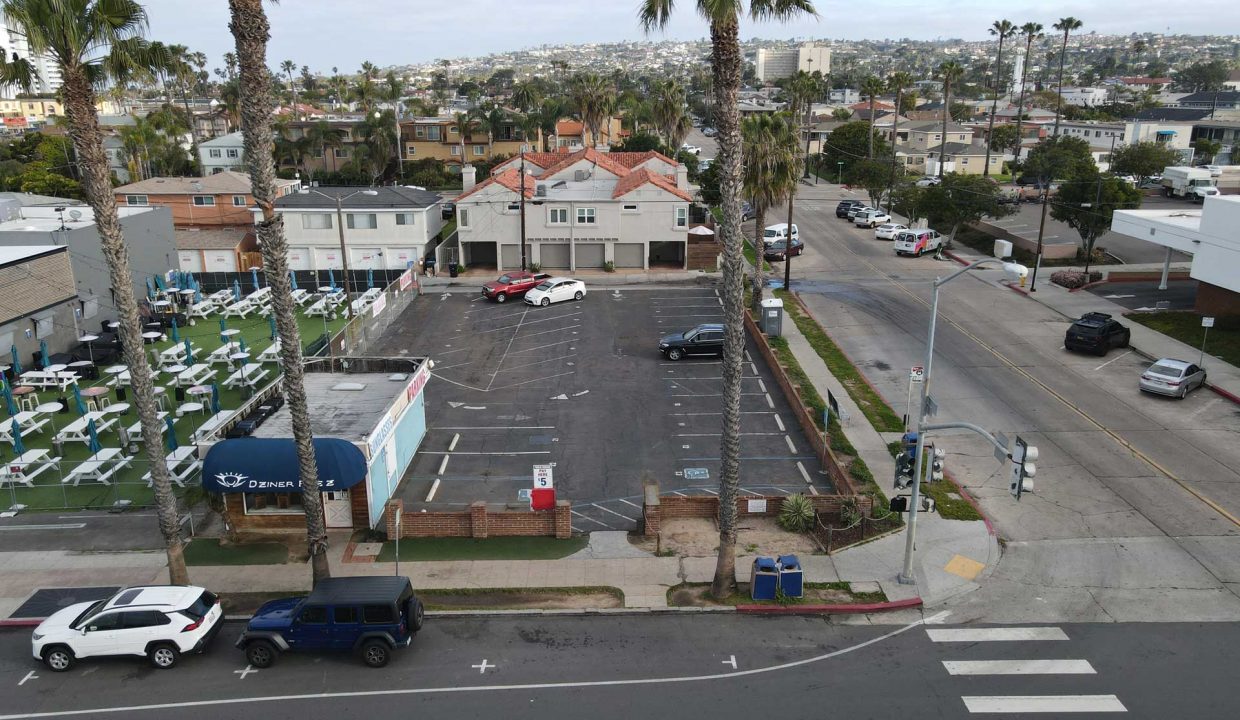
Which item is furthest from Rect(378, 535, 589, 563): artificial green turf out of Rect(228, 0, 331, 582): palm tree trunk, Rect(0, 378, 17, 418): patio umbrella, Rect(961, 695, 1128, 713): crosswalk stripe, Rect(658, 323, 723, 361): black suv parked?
Rect(0, 378, 17, 418): patio umbrella

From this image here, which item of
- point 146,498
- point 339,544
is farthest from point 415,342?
point 339,544

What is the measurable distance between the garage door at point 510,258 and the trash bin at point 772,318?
70.4ft

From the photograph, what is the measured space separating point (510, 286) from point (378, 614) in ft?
108

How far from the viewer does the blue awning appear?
71.2ft

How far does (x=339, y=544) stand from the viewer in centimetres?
2281

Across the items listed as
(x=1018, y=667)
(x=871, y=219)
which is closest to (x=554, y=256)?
(x=871, y=219)

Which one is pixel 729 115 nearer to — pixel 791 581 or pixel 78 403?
pixel 791 581

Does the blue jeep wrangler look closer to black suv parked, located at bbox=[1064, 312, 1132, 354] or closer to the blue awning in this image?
the blue awning

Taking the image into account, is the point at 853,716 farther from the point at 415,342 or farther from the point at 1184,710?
the point at 415,342

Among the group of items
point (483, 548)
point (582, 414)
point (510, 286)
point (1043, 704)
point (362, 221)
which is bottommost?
point (483, 548)

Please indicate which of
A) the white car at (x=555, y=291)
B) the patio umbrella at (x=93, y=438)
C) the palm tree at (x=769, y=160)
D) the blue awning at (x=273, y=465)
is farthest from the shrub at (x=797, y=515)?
the white car at (x=555, y=291)

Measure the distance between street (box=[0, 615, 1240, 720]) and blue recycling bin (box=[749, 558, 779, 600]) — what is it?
685 millimetres

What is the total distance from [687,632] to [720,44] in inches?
476

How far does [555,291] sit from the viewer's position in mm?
48281
